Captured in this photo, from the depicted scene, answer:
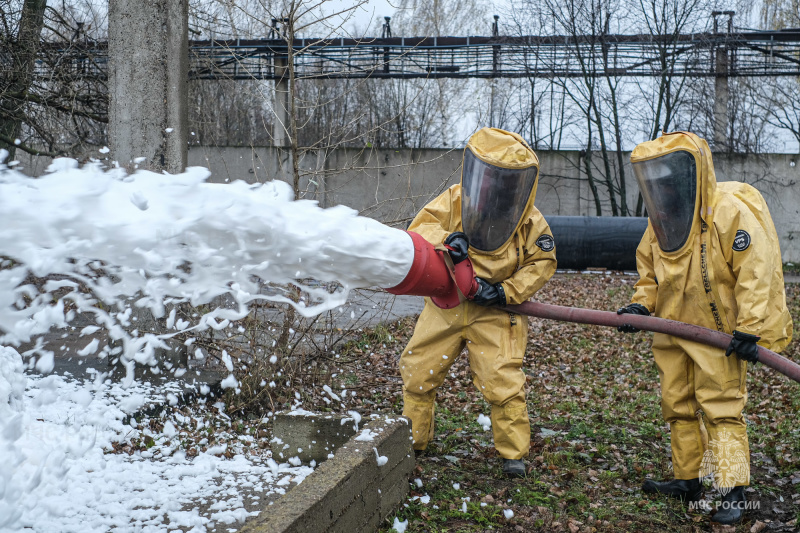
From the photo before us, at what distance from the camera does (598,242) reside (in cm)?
1312

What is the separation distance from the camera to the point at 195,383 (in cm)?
546

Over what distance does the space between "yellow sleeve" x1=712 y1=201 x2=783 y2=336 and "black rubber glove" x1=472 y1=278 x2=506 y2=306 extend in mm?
1267

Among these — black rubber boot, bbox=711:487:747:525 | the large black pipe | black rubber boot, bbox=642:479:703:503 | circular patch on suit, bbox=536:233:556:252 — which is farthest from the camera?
the large black pipe

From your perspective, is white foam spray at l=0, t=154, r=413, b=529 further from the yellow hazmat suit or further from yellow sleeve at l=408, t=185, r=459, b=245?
the yellow hazmat suit

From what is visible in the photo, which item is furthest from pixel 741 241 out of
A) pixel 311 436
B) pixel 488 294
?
pixel 311 436

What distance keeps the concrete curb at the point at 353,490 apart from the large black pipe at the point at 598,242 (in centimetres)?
986

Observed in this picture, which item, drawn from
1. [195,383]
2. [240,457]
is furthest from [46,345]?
[240,457]

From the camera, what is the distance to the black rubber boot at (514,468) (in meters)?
4.41

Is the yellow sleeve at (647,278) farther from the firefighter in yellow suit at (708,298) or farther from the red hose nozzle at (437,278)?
the red hose nozzle at (437,278)

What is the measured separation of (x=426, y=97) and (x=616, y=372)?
1572cm

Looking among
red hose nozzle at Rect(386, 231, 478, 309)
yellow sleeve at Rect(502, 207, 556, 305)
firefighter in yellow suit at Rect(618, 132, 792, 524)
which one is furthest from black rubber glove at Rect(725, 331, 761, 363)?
red hose nozzle at Rect(386, 231, 478, 309)

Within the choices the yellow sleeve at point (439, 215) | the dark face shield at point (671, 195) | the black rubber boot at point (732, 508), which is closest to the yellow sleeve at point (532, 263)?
the yellow sleeve at point (439, 215)

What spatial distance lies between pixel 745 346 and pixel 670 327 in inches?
15.5

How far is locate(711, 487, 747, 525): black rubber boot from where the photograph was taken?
3.80 meters
